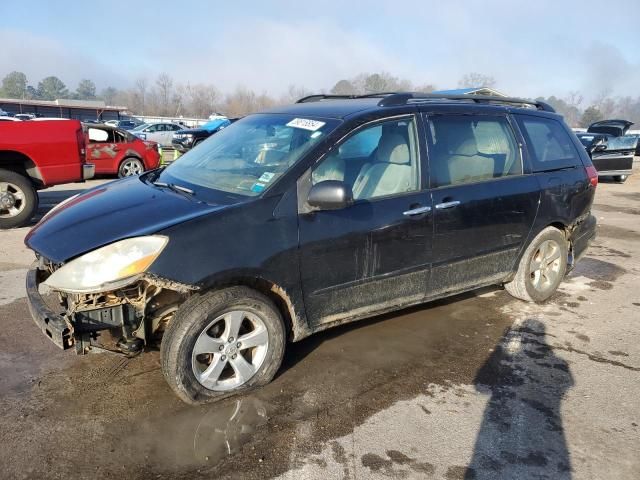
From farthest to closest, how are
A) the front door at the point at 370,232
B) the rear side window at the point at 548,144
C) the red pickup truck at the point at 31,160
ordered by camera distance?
1. the red pickup truck at the point at 31,160
2. the rear side window at the point at 548,144
3. the front door at the point at 370,232

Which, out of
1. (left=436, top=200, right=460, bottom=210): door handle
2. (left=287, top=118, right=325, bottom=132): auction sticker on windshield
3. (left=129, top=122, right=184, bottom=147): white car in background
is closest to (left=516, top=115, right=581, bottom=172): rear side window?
(left=436, top=200, right=460, bottom=210): door handle

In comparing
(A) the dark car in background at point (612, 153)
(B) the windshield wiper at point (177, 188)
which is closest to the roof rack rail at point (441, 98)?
(B) the windshield wiper at point (177, 188)

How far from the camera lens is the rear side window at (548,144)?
4488mm

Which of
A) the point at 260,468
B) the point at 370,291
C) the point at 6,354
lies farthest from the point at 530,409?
the point at 6,354

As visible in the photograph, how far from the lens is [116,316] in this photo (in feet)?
9.28

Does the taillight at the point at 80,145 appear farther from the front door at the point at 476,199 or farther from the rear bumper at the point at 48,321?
the front door at the point at 476,199

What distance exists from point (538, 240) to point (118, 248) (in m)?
3.61

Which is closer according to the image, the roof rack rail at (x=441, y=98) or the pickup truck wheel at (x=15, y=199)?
the roof rack rail at (x=441, y=98)

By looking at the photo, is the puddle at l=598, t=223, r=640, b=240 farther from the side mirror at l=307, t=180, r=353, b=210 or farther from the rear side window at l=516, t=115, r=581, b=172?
the side mirror at l=307, t=180, r=353, b=210

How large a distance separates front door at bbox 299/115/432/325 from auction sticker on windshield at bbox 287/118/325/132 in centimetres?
25

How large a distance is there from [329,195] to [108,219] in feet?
4.37

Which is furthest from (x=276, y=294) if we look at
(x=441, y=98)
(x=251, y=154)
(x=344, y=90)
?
(x=344, y=90)

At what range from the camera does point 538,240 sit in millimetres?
4613

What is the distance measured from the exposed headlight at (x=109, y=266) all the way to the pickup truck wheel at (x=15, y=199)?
528 cm
